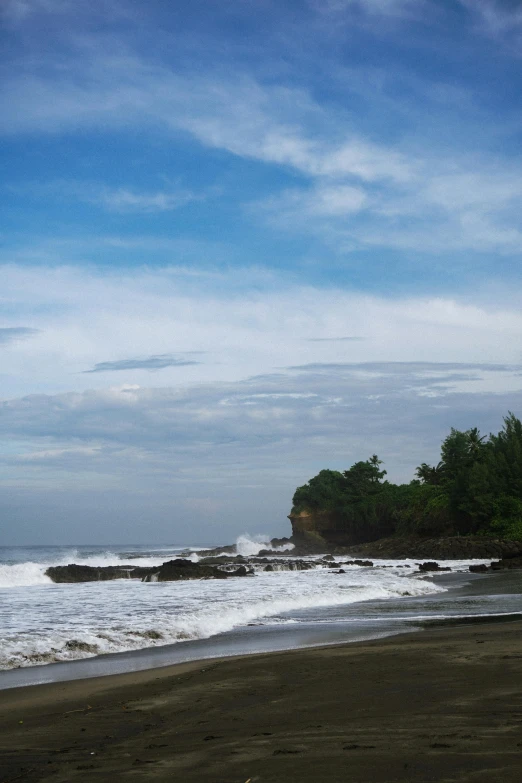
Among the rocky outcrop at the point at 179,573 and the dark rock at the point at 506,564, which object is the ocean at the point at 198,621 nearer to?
the rocky outcrop at the point at 179,573

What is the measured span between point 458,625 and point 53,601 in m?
13.3

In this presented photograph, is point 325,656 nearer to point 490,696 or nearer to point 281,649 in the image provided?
point 281,649

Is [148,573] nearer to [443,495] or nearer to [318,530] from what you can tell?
[443,495]

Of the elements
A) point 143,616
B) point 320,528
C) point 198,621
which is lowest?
point 320,528

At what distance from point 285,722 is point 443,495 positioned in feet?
244

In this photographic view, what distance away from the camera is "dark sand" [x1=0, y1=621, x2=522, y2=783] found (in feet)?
14.5

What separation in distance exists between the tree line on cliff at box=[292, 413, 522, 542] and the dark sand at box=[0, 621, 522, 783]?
57934 mm

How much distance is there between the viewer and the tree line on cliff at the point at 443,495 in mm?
68188

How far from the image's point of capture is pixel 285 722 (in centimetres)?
584

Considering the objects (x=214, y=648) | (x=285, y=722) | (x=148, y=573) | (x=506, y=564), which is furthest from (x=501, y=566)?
(x=285, y=722)

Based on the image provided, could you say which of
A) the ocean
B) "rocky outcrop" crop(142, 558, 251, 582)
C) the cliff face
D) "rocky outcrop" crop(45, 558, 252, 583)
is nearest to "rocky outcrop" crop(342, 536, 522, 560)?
"rocky outcrop" crop(142, 558, 251, 582)

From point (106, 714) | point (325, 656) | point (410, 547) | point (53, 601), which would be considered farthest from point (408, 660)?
point (410, 547)

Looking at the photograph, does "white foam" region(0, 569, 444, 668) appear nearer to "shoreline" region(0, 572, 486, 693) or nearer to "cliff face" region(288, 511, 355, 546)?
"shoreline" region(0, 572, 486, 693)

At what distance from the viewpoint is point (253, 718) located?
615cm
